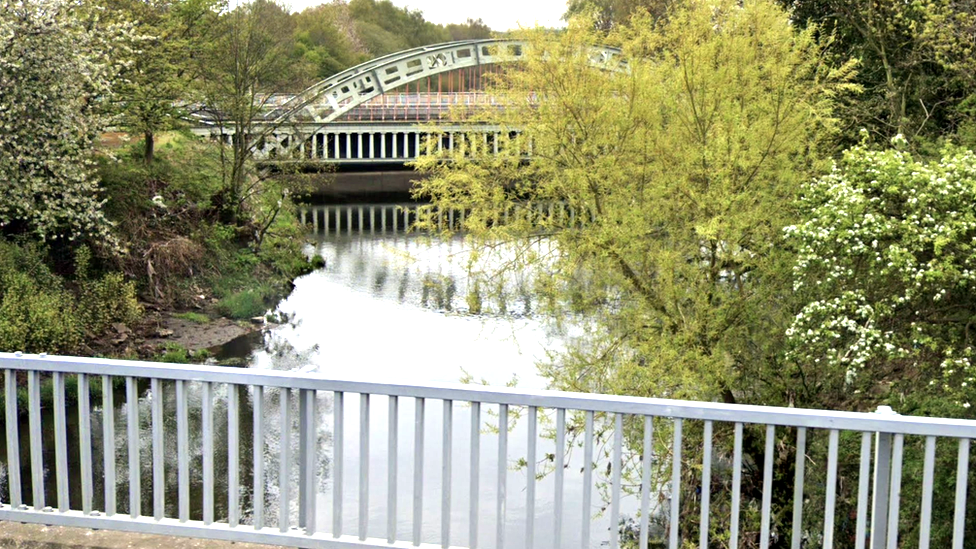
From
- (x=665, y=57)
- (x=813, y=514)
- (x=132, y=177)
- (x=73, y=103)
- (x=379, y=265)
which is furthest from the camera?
(x=379, y=265)

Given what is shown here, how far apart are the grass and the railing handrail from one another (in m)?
13.9

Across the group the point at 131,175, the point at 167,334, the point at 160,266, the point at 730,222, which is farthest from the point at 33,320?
the point at 730,222

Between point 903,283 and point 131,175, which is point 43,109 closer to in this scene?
point 131,175

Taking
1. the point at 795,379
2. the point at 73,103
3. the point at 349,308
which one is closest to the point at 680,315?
the point at 795,379

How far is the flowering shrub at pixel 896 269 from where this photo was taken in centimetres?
812

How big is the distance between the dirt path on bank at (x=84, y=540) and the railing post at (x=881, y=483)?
2194mm

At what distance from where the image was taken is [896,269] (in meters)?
8.49

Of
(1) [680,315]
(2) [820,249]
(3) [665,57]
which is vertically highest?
(3) [665,57]

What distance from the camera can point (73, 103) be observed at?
1418 centimetres

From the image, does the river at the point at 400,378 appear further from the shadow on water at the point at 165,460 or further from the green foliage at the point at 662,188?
the green foliage at the point at 662,188

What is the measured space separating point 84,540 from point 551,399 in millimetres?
1913

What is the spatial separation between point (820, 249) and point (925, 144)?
3235 mm

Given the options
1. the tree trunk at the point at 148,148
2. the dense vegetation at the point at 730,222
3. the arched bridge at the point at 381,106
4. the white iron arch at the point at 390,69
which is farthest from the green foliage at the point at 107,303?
the white iron arch at the point at 390,69

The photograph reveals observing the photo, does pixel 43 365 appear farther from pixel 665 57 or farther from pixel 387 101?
pixel 387 101
